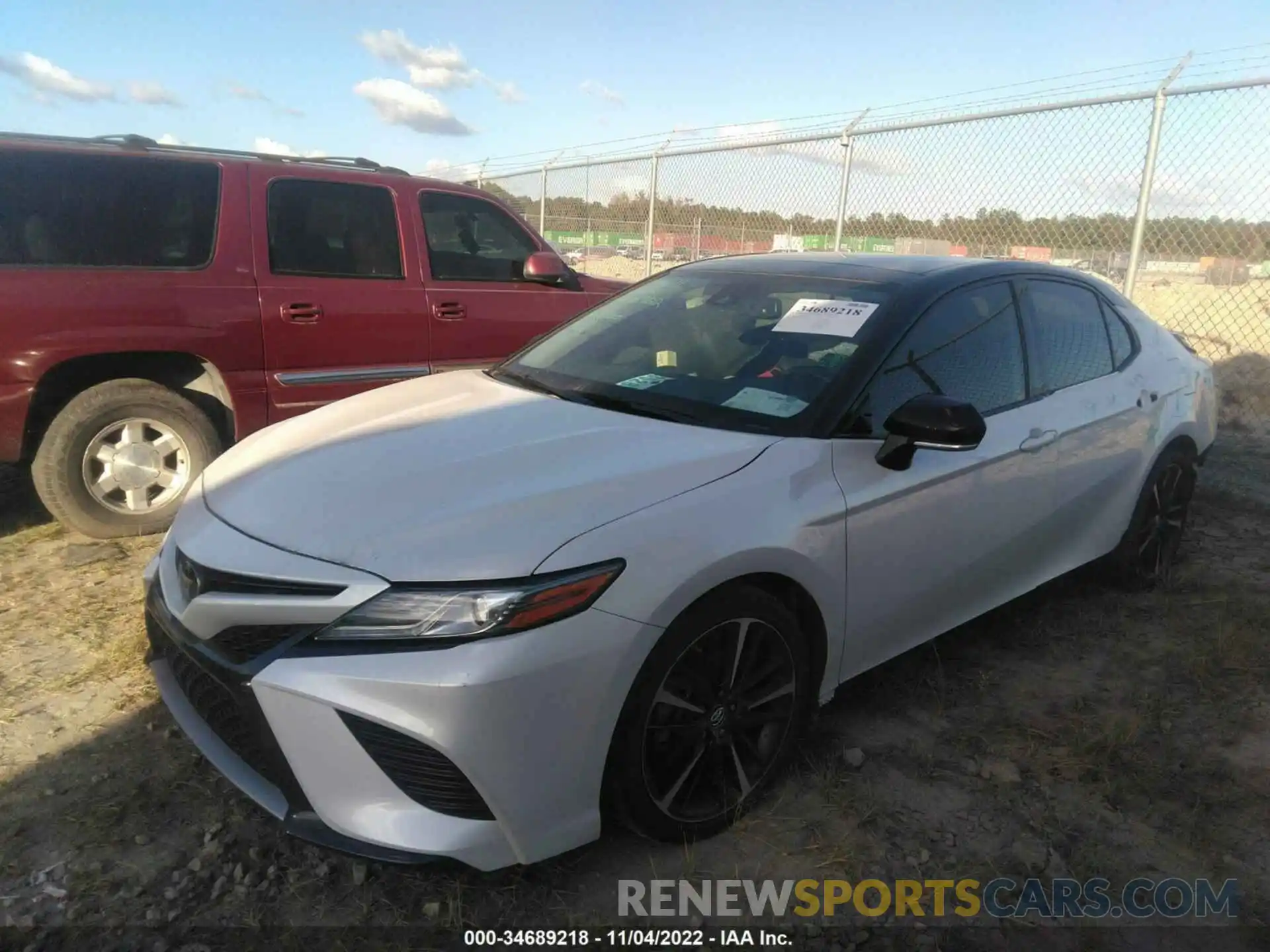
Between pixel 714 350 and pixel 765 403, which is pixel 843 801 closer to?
pixel 765 403

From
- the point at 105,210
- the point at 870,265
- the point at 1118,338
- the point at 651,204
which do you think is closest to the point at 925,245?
the point at 651,204

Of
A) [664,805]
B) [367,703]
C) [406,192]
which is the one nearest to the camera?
[367,703]

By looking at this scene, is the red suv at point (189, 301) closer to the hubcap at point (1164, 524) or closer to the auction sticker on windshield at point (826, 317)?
the auction sticker on windshield at point (826, 317)

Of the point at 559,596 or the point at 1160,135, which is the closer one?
the point at 559,596

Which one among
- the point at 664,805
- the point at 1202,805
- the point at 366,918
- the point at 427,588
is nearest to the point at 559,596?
the point at 427,588

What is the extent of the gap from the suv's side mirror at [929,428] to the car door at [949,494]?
46 millimetres

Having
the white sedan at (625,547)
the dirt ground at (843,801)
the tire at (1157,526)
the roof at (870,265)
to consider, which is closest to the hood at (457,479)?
the white sedan at (625,547)

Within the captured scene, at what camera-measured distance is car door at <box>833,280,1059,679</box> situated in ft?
8.57

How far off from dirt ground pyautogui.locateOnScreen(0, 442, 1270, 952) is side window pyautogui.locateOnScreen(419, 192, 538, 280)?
2.55m

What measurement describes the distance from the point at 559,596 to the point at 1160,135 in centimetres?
667

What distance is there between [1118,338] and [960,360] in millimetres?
1268

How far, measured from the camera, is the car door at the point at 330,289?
4680 mm

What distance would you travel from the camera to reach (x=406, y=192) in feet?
17.2

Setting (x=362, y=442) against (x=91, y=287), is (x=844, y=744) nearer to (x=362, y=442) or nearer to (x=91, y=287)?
(x=362, y=442)
